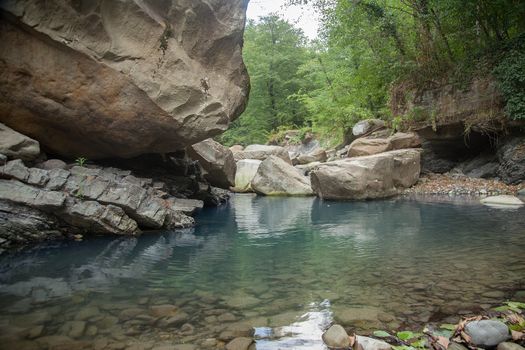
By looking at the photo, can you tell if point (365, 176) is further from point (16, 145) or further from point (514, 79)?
point (16, 145)

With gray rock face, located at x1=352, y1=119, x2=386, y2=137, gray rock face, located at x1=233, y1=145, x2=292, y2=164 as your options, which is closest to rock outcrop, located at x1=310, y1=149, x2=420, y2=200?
gray rock face, located at x1=352, y1=119, x2=386, y2=137

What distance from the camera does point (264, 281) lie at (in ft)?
18.5

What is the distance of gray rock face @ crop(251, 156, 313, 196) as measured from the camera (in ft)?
58.6

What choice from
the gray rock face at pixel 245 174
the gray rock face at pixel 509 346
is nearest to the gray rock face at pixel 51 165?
the gray rock face at pixel 509 346

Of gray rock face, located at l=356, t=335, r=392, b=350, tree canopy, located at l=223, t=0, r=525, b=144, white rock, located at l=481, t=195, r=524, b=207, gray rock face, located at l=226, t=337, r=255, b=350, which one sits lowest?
gray rock face, located at l=226, t=337, r=255, b=350

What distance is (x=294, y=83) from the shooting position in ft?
102

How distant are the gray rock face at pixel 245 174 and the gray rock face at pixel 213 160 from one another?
11.2 ft

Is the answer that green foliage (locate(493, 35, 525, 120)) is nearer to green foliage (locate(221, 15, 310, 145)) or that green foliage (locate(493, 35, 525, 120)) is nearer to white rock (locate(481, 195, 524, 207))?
white rock (locate(481, 195, 524, 207))

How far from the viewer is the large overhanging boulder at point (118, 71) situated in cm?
894

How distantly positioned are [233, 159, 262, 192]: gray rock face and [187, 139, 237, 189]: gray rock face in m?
3.40

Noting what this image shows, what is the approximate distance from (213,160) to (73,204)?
7.17 metres

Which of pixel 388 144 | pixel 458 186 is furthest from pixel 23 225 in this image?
pixel 458 186

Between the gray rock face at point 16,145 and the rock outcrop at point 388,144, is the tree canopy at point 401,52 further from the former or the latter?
the gray rock face at point 16,145

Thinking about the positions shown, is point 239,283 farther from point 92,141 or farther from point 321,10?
point 321,10
